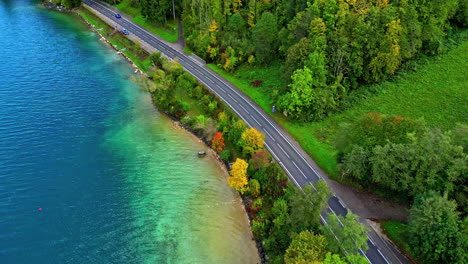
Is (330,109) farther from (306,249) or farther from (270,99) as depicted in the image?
(306,249)

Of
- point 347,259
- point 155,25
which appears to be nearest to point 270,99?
point 347,259

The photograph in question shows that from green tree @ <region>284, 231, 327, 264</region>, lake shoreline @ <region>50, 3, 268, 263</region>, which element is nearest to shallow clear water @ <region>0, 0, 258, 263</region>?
lake shoreline @ <region>50, 3, 268, 263</region>

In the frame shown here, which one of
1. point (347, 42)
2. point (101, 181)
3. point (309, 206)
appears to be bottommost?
point (101, 181)

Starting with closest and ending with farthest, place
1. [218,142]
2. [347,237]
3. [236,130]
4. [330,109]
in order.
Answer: [347,237], [236,130], [218,142], [330,109]

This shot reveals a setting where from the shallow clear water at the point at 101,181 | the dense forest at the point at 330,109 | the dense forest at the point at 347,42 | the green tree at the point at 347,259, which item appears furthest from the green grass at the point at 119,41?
the green tree at the point at 347,259

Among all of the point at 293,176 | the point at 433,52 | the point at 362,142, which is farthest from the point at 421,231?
the point at 433,52

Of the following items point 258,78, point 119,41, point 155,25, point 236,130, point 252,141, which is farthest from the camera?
point 155,25

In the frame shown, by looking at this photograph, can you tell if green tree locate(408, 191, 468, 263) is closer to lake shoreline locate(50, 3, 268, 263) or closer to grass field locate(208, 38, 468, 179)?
grass field locate(208, 38, 468, 179)
